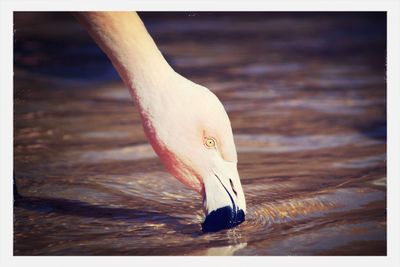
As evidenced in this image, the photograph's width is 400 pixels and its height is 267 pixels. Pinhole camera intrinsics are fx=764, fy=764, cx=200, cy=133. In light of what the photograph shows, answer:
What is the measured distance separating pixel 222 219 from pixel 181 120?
417 mm

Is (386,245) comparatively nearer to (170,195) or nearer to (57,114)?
(170,195)

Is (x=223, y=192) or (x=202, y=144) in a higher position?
(x=202, y=144)

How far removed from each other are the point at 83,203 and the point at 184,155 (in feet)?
2.57

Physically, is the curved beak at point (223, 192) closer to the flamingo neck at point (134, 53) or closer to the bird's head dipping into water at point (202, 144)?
the bird's head dipping into water at point (202, 144)

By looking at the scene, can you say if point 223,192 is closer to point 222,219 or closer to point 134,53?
point 222,219

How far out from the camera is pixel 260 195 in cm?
351

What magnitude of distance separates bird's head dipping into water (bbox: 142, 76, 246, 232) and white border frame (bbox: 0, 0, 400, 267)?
0.96 feet

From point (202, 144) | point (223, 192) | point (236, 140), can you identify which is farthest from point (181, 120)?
point (236, 140)

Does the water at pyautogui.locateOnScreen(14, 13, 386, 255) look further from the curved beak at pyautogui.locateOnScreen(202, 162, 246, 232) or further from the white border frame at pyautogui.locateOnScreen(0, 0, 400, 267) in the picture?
the curved beak at pyautogui.locateOnScreen(202, 162, 246, 232)
